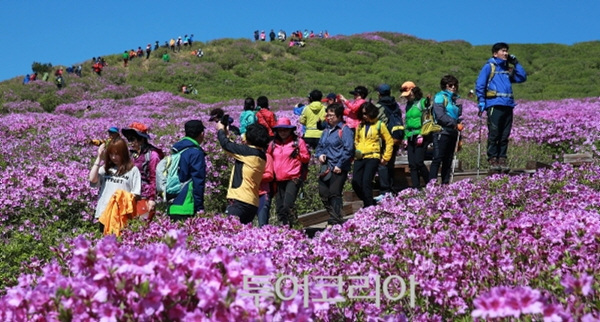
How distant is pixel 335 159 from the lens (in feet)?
28.5

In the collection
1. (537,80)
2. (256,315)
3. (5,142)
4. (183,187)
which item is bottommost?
(256,315)

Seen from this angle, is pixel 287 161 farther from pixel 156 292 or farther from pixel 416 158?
pixel 156 292

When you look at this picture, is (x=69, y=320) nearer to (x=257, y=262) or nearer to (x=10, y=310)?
(x=10, y=310)

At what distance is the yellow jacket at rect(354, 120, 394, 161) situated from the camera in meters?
9.05

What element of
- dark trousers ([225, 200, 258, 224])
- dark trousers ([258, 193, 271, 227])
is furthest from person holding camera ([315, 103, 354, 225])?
dark trousers ([225, 200, 258, 224])

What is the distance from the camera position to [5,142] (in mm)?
17375

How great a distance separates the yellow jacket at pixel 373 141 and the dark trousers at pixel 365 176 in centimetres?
9

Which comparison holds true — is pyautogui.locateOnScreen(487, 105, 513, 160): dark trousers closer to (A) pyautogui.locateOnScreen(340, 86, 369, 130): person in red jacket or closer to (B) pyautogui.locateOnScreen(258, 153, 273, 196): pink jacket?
(A) pyautogui.locateOnScreen(340, 86, 369, 130): person in red jacket

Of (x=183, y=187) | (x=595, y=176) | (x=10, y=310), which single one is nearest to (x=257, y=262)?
(x=10, y=310)

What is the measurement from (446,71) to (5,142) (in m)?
37.3

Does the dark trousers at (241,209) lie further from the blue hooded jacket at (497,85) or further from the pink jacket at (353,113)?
the blue hooded jacket at (497,85)

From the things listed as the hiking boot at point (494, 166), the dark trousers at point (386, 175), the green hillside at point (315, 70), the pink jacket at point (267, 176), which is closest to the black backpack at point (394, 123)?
the dark trousers at point (386, 175)

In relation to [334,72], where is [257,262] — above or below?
below

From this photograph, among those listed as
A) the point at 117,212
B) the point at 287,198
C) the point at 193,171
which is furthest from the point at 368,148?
the point at 117,212
